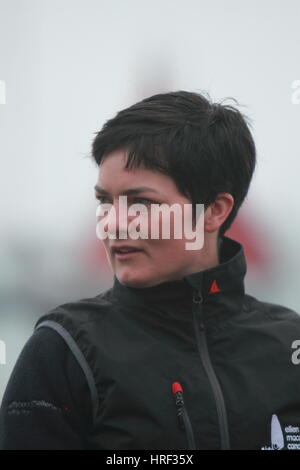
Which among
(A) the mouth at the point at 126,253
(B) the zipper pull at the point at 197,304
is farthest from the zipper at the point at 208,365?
(A) the mouth at the point at 126,253

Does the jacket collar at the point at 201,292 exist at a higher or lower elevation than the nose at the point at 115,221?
lower

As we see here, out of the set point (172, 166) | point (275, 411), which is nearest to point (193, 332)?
point (275, 411)

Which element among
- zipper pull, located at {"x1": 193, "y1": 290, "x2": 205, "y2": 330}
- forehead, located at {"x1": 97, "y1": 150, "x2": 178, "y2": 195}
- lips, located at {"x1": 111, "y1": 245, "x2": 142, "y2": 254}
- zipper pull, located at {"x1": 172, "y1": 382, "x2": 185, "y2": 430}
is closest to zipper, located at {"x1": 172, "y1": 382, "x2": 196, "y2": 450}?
zipper pull, located at {"x1": 172, "y1": 382, "x2": 185, "y2": 430}

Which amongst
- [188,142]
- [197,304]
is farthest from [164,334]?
[188,142]

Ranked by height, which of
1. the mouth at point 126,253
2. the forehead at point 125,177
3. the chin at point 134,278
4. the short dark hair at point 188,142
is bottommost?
the chin at point 134,278

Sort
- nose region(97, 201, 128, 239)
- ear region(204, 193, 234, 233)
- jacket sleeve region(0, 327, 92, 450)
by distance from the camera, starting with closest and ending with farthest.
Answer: jacket sleeve region(0, 327, 92, 450), nose region(97, 201, 128, 239), ear region(204, 193, 234, 233)

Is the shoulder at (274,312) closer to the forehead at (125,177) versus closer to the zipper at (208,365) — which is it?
the zipper at (208,365)

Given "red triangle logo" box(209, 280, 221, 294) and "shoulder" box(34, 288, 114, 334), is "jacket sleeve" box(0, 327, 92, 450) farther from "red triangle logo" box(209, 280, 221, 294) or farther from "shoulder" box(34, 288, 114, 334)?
"red triangle logo" box(209, 280, 221, 294)

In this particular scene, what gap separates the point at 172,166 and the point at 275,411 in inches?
18.8

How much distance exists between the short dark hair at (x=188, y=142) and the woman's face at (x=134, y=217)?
0.06ft

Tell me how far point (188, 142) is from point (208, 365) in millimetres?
412

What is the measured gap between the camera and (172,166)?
1.58 m

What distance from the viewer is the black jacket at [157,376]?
57.2 inches

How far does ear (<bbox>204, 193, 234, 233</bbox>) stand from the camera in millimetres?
1677
